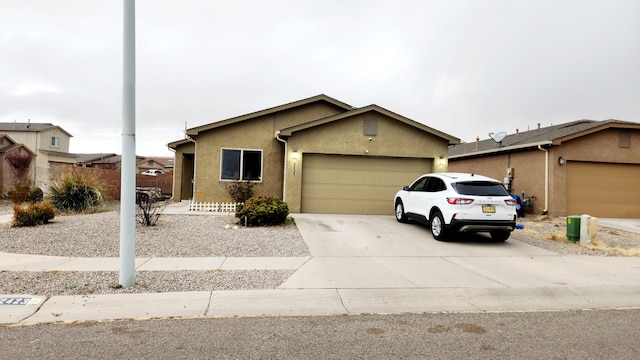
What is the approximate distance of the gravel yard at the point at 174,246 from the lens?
589cm

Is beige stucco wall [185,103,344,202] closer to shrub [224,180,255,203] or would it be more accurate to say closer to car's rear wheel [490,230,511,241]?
shrub [224,180,255,203]

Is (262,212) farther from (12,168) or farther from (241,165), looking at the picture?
(12,168)

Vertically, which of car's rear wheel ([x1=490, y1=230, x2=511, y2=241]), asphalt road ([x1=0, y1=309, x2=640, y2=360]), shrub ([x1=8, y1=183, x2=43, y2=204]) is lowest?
asphalt road ([x1=0, y1=309, x2=640, y2=360])

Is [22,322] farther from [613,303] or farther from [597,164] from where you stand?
[597,164]

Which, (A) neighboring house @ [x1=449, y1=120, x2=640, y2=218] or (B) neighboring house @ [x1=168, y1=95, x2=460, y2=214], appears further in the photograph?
(A) neighboring house @ [x1=449, y1=120, x2=640, y2=218]

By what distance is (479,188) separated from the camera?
9.59 meters

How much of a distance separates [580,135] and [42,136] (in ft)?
156

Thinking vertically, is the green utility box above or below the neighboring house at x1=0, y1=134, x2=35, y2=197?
below

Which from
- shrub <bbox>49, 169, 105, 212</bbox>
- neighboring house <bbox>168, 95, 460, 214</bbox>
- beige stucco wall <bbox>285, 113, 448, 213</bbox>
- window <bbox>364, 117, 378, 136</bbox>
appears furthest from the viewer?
window <bbox>364, 117, 378, 136</bbox>

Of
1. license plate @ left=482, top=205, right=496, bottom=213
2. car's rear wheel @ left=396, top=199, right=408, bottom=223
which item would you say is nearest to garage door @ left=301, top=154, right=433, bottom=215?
car's rear wheel @ left=396, top=199, right=408, bottom=223

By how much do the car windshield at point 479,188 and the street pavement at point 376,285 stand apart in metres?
1.30

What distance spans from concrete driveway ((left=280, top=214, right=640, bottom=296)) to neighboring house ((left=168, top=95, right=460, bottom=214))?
359 cm

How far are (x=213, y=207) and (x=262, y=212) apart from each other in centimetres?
400

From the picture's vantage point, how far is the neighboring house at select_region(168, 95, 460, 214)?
14531 mm
